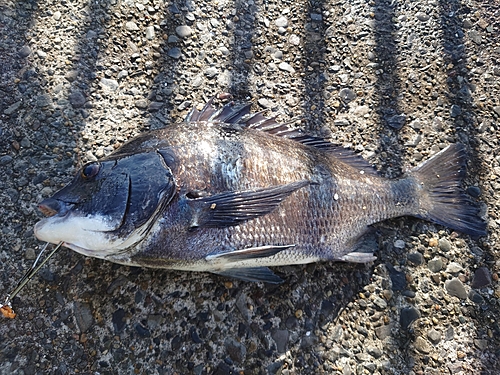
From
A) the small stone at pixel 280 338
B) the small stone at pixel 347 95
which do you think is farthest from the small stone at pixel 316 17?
the small stone at pixel 280 338

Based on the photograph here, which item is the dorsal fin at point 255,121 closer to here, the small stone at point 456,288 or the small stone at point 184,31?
the small stone at point 456,288

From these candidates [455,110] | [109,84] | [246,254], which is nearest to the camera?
[246,254]

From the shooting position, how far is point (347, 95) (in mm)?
3180

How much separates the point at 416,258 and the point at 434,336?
1.64 ft

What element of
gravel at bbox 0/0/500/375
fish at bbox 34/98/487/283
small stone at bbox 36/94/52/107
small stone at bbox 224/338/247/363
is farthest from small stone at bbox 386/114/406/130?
small stone at bbox 36/94/52/107

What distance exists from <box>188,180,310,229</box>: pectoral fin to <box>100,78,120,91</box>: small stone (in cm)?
146

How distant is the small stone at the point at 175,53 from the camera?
10.4 feet

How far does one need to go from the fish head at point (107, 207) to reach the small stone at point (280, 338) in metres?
1.02

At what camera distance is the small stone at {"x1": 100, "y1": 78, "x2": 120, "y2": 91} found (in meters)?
2.98

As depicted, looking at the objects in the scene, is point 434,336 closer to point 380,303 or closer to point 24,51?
point 380,303

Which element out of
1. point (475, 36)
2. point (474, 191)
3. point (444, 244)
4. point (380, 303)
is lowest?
point (380, 303)

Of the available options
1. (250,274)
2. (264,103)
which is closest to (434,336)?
(250,274)

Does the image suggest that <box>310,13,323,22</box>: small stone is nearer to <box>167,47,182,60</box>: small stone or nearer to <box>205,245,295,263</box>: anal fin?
<box>167,47,182,60</box>: small stone

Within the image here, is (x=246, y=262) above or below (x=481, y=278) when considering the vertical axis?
above
